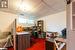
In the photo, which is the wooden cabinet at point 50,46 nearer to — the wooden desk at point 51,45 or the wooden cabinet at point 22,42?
the wooden desk at point 51,45

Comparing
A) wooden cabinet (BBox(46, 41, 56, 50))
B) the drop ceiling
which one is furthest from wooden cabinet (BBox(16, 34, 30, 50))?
the drop ceiling

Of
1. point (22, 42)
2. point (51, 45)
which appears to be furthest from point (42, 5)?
point (51, 45)

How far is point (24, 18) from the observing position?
764 cm

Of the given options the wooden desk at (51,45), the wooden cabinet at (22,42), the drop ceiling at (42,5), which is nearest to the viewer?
the wooden desk at (51,45)

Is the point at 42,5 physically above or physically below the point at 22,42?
above

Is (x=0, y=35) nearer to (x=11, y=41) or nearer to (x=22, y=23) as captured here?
(x=11, y=41)

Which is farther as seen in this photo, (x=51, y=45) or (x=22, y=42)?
(x=22, y=42)

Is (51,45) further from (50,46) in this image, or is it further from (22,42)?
(22,42)

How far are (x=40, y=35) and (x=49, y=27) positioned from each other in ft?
2.57

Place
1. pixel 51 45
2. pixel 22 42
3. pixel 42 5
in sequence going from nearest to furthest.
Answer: pixel 51 45 < pixel 22 42 < pixel 42 5

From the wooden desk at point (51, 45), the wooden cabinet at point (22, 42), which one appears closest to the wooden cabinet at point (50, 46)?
the wooden desk at point (51, 45)

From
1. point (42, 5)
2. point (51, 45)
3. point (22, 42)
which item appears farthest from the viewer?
point (42, 5)

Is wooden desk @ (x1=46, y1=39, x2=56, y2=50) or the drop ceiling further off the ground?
the drop ceiling

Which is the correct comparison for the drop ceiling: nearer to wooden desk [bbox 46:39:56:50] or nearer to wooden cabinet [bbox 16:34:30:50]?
wooden cabinet [bbox 16:34:30:50]
